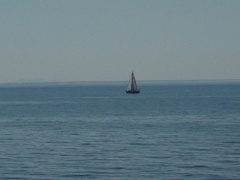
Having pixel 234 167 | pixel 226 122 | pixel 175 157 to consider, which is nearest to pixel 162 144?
pixel 175 157

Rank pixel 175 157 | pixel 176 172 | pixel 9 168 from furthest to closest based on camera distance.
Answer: pixel 175 157 < pixel 9 168 < pixel 176 172

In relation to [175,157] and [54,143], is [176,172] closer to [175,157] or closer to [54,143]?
[175,157]

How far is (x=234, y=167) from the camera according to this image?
157 feet

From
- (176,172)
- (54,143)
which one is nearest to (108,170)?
(176,172)

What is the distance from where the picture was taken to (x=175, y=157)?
2094 inches

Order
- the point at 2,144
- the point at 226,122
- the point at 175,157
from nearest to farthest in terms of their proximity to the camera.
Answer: the point at 175,157 < the point at 2,144 < the point at 226,122

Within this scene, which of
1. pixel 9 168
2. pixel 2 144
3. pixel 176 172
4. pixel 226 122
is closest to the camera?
pixel 176 172

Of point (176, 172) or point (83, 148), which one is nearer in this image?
point (176, 172)

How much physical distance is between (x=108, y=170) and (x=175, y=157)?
906 cm

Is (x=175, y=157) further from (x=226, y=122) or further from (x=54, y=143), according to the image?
(x=226, y=122)

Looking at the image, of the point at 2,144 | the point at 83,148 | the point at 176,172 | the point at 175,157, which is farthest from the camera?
the point at 2,144

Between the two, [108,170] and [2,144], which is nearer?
[108,170]

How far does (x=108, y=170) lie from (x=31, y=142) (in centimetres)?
2153

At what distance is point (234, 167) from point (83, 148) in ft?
62.6
